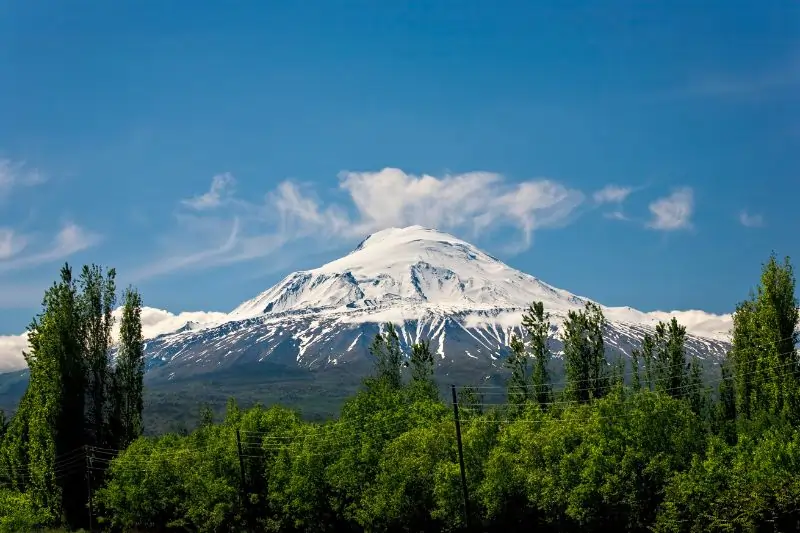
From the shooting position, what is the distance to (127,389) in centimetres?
8825

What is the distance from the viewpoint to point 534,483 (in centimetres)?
5759

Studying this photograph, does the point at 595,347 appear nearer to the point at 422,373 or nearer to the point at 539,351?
the point at 539,351

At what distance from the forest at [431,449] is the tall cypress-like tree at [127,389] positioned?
21 cm

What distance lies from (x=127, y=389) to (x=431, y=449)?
3944 centimetres

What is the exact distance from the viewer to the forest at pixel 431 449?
54844 mm

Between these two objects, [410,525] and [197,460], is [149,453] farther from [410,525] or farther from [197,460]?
[410,525]

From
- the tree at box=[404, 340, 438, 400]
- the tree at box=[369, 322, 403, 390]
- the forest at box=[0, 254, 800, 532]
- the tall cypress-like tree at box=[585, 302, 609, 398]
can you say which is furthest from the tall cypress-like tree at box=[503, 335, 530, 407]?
the tree at box=[369, 322, 403, 390]

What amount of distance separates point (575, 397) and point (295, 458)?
29.4 metres

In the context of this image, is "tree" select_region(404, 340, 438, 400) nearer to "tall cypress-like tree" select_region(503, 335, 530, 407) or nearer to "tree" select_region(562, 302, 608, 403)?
"tall cypress-like tree" select_region(503, 335, 530, 407)

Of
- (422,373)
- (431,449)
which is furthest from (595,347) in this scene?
(431,449)

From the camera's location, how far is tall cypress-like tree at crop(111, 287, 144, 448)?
284 ft

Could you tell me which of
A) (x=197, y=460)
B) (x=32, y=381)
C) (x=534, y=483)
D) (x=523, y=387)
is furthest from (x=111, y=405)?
(x=534, y=483)

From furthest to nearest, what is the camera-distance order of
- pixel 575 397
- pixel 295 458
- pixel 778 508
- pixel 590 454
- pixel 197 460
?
pixel 575 397 → pixel 197 460 → pixel 295 458 → pixel 590 454 → pixel 778 508

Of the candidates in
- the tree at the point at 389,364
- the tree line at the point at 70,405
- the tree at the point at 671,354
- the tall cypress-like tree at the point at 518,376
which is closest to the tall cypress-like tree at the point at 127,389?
the tree line at the point at 70,405
